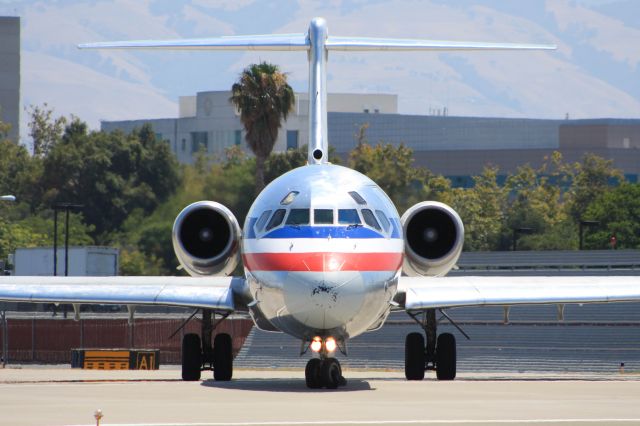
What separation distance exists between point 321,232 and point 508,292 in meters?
4.59

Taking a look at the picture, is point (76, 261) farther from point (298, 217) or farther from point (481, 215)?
point (298, 217)

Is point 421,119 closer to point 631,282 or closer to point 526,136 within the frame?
point 526,136

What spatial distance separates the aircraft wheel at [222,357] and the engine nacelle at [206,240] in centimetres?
131

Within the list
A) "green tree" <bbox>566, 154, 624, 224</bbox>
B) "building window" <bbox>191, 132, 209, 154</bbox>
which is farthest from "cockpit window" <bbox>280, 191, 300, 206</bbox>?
"building window" <bbox>191, 132, 209, 154</bbox>

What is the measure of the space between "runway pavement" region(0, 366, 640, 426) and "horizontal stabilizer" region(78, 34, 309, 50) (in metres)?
6.22

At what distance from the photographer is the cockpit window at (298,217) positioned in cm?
2289

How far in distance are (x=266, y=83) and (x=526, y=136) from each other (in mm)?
97565

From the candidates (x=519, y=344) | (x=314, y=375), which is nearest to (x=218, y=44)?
(x=314, y=375)

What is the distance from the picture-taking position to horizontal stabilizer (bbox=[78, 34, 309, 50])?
27516 millimetres

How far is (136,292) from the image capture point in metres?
25.7

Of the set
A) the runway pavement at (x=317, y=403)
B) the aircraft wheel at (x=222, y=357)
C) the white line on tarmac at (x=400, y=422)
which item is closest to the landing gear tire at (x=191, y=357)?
the aircraft wheel at (x=222, y=357)

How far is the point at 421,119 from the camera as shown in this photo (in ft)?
516

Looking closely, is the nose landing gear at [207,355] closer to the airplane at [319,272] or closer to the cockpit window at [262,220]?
the airplane at [319,272]

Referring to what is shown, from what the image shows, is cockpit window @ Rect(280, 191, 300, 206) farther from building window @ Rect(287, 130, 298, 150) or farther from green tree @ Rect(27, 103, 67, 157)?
building window @ Rect(287, 130, 298, 150)
